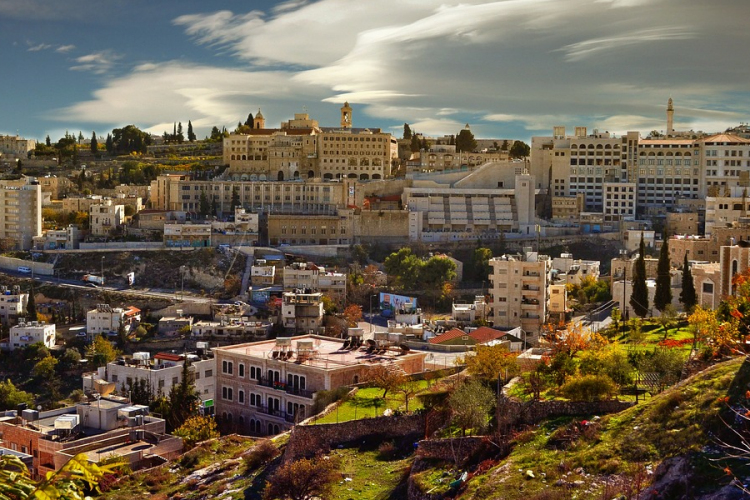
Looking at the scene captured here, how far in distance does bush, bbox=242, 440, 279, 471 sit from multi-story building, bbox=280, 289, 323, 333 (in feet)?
61.9

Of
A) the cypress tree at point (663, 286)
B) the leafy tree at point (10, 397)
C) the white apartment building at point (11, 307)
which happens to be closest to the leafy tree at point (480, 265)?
the cypress tree at point (663, 286)

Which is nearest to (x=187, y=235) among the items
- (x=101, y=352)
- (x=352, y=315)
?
(x=101, y=352)

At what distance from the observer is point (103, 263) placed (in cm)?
4697

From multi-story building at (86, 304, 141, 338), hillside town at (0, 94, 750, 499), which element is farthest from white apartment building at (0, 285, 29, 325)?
multi-story building at (86, 304, 141, 338)

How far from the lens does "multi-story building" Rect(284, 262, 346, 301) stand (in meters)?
41.0

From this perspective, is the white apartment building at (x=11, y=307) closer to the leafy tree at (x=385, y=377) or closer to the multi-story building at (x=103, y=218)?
the multi-story building at (x=103, y=218)

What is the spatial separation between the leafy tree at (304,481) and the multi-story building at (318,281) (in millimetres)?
25368

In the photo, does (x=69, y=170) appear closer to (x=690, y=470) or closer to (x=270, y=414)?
(x=270, y=414)

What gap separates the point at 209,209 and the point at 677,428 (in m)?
42.5

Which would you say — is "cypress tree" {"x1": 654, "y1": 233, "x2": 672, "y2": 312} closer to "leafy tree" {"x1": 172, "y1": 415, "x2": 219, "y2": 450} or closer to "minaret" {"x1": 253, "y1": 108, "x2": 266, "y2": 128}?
"leafy tree" {"x1": 172, "y1": 415, "x2": 219, "y2": 450}

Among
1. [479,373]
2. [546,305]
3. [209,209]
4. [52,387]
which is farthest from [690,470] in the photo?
[209,209]

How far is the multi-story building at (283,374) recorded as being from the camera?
71.6 feet

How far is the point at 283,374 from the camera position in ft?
75.2

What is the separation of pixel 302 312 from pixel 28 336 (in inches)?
396
